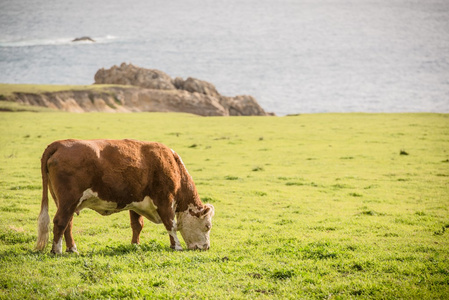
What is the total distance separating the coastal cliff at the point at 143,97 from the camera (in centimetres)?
6150

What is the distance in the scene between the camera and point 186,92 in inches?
3044

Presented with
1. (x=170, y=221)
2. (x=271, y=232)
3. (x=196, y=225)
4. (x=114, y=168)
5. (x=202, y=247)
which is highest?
(x=114, y=168)

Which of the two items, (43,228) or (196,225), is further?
(196,225)

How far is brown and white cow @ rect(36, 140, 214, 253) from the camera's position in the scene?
9.61 metres

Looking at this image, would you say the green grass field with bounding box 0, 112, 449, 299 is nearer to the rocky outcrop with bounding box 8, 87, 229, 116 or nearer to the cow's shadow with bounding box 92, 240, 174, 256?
the cow's shadow with bounding box 92, 240, 174, 256

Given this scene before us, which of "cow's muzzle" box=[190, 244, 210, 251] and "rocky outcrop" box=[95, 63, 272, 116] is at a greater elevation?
"rocky outcrop" box=[95, 63, 272, 116]

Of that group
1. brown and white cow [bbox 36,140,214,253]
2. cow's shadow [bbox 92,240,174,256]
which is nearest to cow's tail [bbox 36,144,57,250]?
brown and white cow [bbox 36,140,214,253]

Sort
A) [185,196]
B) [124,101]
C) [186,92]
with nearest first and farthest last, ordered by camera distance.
Result: [185,196] < [124,101] < [186,92]

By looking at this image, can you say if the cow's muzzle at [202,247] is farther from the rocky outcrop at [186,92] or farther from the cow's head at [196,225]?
the rocky outcrop at [186,92]

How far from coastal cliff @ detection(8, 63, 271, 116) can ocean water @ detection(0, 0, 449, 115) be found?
1152 centimetres

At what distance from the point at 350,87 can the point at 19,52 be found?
73.0 m

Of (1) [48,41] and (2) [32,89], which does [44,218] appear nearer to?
(2) [32,89]

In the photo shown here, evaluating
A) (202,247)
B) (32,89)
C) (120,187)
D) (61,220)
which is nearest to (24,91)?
(32,89)

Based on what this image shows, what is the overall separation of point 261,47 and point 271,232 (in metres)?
122
